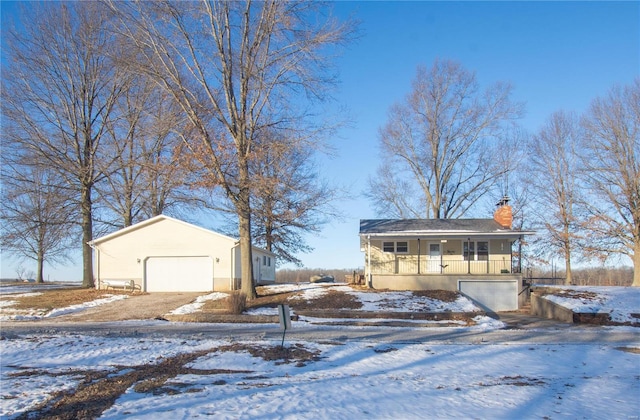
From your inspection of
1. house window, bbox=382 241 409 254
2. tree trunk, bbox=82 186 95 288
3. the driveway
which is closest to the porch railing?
house window, bbox=382 241 409 254

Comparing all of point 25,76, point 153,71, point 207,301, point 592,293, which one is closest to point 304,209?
point 207,301

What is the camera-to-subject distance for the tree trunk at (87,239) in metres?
28.6

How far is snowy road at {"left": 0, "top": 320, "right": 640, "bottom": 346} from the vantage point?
523 inches

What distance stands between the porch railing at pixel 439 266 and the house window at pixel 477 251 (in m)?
0.30

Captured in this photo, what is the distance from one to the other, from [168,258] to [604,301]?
21.9 m

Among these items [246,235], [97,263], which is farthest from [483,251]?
[97,263]

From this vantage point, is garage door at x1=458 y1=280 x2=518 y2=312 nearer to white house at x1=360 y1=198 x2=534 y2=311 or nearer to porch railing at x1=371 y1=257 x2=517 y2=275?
white house at x1=360 y1=198 x2=534 y2=311

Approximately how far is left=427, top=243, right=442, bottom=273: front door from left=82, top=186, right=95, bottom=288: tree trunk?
19493mm

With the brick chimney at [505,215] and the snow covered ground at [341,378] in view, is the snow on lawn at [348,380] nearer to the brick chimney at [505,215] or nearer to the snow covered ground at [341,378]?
the snow covered ground at [341,378]

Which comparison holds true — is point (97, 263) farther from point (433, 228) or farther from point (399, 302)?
point (433, 228)

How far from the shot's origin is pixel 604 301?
21.4 meters

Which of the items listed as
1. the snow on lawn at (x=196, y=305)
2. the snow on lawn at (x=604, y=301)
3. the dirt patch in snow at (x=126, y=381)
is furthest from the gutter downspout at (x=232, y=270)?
the dirt patch in snow at (x=126, y=381)

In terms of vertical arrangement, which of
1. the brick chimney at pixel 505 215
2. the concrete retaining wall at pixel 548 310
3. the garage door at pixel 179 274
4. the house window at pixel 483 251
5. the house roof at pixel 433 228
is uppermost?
the brick chimney at pixel 505 215

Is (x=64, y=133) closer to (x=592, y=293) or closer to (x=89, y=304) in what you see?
(x=89, y=304)
